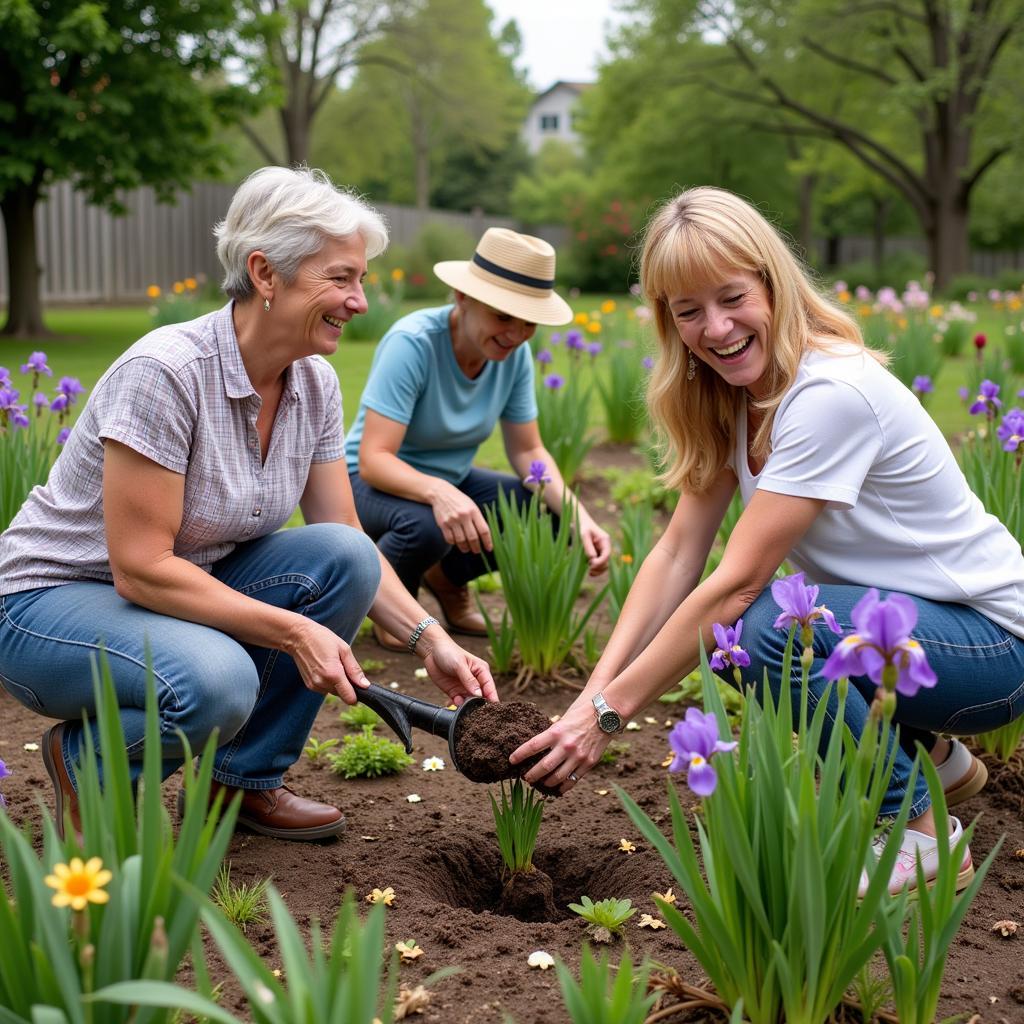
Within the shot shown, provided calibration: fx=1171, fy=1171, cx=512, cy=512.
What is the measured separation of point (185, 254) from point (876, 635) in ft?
62.2

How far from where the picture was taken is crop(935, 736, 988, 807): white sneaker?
102 inches

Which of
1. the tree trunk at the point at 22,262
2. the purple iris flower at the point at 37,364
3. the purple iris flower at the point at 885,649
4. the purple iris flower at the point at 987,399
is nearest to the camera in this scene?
A: the purple iris flower at the point at 885,649

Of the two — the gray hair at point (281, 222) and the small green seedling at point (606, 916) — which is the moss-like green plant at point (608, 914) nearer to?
the small green seedling at point (606, 916)

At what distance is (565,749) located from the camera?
87.0 inches

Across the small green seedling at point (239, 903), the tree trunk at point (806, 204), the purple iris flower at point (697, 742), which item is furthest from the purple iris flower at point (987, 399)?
the tree trunk at point (806, 204)

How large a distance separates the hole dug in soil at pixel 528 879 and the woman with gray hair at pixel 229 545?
0.98 ft

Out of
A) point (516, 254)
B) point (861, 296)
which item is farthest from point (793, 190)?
point (516, 254)

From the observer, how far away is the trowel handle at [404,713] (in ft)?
7.72

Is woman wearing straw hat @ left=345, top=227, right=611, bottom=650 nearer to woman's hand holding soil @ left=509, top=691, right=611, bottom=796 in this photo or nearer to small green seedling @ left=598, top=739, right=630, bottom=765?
small green seedling @ left=598, top=739, right=630, bottom=765

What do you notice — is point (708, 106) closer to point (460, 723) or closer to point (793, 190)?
point (793, 190)

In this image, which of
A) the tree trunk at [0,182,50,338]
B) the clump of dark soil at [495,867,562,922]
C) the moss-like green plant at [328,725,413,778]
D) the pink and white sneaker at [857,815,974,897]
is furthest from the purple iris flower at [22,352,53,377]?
the tree trunk at [0,182,50,338]

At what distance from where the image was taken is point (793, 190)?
30.8m

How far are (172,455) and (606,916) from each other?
1171 millimetres

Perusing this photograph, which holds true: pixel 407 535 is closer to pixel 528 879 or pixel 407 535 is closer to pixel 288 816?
pixel 288 816
